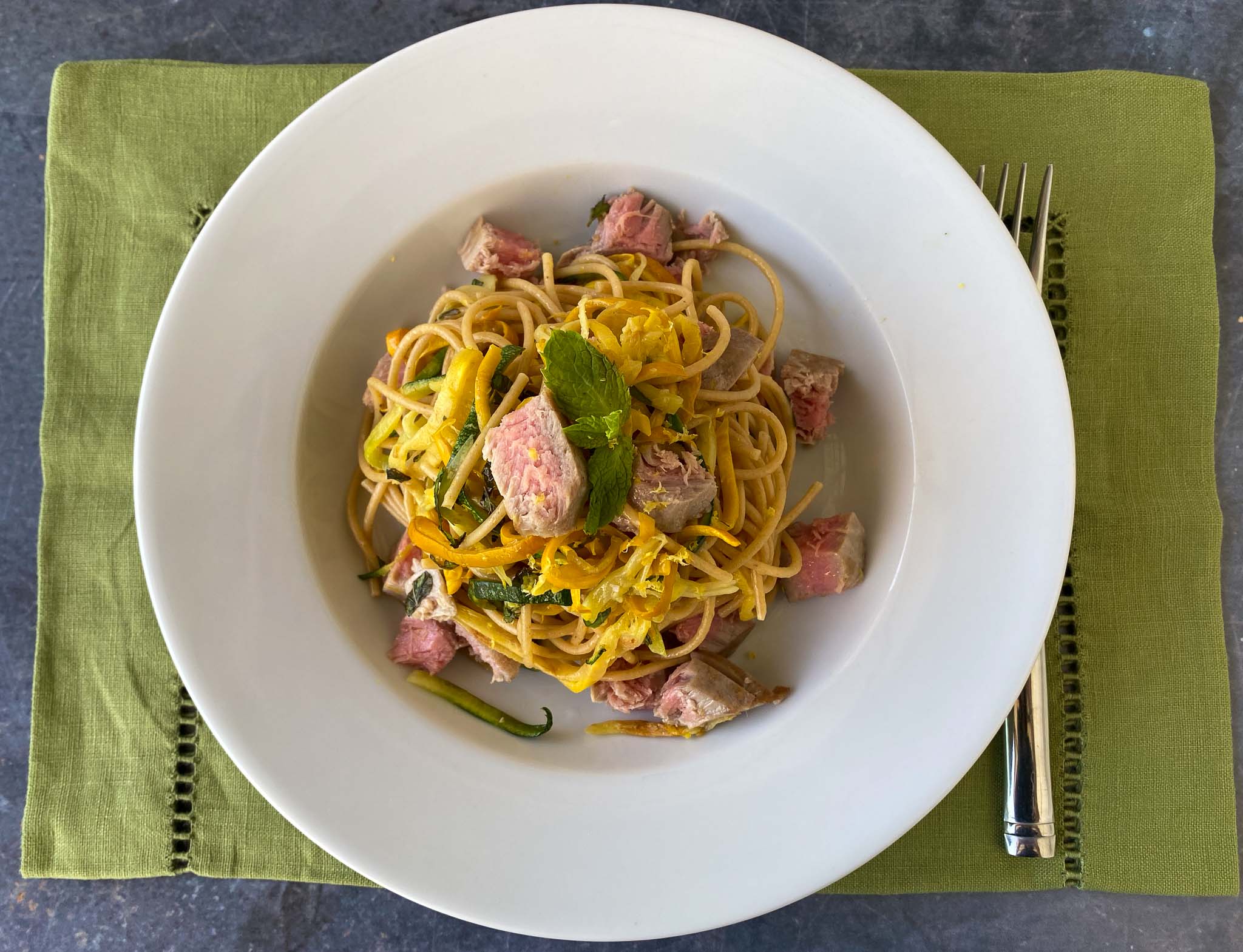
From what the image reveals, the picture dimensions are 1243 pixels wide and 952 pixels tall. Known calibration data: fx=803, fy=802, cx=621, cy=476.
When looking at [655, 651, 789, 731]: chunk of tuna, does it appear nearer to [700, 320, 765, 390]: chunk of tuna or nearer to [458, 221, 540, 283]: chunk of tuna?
[700, 320, 765, 390]: chunk of tuna

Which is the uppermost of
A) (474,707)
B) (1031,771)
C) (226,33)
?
(226,33)

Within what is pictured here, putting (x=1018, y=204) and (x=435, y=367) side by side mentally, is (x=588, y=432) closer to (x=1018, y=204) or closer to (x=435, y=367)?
(x=435, y=367)

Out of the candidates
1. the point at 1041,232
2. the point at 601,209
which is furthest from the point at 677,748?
the point at 1041,232

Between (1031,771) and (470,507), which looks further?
(1031,771)

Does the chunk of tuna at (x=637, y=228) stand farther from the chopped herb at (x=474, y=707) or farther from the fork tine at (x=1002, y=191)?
the chopped herb at (x=474, y=707)

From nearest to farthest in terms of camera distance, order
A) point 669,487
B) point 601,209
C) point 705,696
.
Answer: point 669,487, point 705,696, point 601,209

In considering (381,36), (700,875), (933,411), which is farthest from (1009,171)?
(700,875)

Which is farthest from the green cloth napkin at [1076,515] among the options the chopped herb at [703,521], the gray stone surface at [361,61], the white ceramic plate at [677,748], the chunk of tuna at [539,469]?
the chunk of tuna at [539,469]

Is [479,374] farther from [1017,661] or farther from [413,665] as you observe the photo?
[1017,661]
